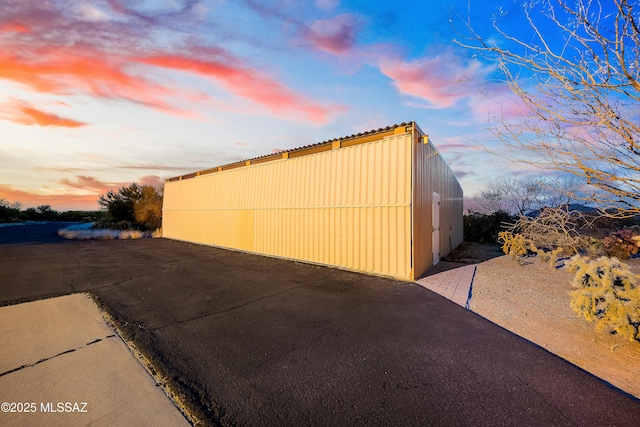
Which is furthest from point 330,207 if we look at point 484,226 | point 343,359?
point 484,226

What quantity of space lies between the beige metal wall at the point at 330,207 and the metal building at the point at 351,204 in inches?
1.1

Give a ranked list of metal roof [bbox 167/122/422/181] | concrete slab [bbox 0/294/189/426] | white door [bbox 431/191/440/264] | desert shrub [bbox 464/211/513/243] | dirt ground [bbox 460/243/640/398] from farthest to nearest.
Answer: desert shrub [bbox 464/211/513/243] → white door [bbox 431/191/440/264] → metal roof [bbox 167/122/422/181] → dirt ground [bbox 460/243/640/398] → concrete slab [bbox 0/294/189/426]

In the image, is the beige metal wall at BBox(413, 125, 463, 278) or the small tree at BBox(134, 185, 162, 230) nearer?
the beige metal wall at BBox(413, 125, 463, 278)

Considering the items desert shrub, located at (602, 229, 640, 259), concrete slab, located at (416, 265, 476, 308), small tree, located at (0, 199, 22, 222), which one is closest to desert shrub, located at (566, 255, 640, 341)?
concrete slab, located at (416, 265, 476, 308)

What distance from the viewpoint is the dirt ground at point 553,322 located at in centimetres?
291

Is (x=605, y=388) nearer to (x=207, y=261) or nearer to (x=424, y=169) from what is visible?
(x=424, y=169)

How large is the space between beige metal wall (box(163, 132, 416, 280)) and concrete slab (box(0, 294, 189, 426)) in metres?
5.97

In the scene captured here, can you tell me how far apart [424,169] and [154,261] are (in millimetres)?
10094

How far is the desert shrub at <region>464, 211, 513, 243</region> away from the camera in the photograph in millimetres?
16672

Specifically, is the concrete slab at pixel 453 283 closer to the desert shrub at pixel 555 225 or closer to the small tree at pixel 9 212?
the desert shrub at pixel 555 225

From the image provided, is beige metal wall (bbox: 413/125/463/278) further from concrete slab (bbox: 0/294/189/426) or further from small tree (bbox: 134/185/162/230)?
small tree (bbox: 134/185/162/230)

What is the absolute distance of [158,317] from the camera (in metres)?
4.32

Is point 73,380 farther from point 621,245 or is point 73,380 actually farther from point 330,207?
point 621,245

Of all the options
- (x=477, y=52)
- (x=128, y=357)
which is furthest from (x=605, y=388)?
(x=128, y=357)
